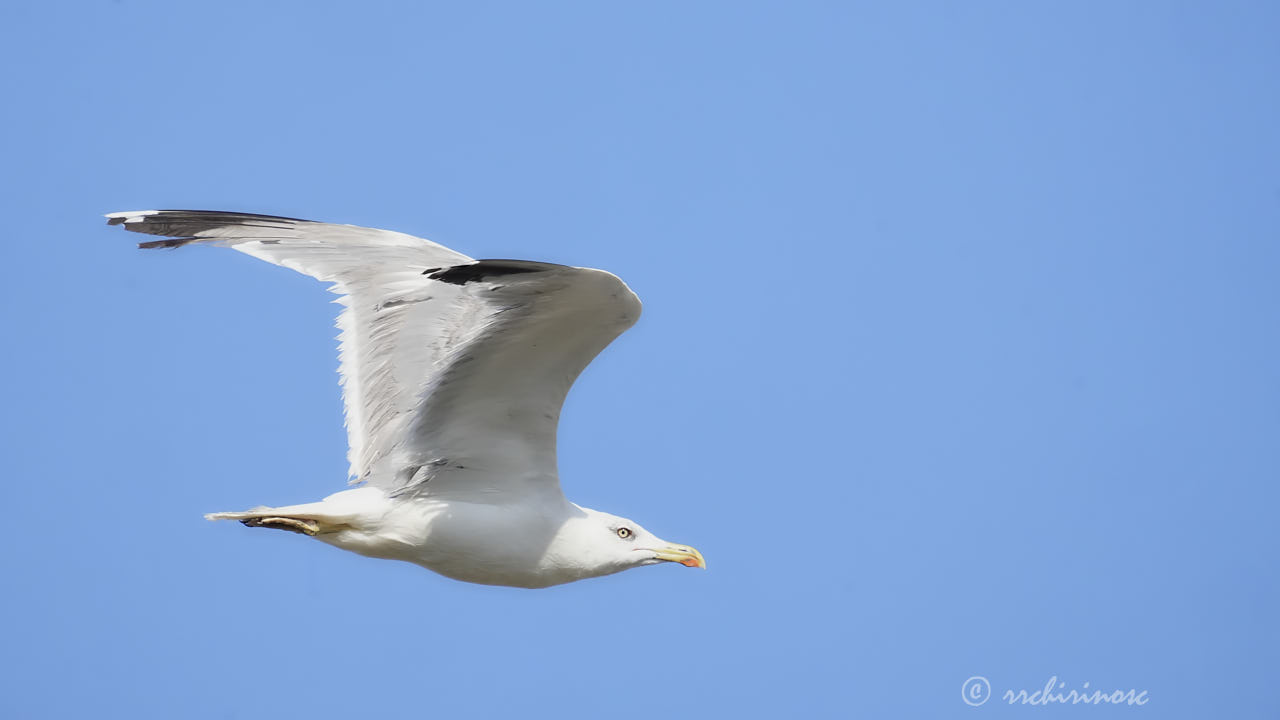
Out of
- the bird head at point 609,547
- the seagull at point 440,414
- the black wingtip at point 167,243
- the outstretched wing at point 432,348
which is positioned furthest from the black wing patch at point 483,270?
the black wingtip at point 167,243

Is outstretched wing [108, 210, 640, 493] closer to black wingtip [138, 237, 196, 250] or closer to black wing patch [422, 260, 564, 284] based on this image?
black wingtip [138, 237, 196, 250]

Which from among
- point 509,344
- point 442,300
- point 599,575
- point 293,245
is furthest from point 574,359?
point 293,245

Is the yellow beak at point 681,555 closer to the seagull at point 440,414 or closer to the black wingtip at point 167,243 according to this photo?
the seagull at point 440,414

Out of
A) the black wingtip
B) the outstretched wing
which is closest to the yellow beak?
the outstretched wing

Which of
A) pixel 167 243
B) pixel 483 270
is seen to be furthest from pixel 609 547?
pixel 167 243

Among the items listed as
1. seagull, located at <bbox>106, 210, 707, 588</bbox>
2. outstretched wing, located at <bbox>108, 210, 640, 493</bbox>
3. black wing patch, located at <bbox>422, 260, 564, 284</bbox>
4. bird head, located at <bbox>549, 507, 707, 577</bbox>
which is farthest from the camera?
bird head, located at <bbox>549, 507, 707, 577</bbox>

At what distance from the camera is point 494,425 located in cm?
671

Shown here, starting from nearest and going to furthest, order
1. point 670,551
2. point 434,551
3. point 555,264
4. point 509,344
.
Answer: point 555,264 < point 509,344 < point 434,551 < point 670,551

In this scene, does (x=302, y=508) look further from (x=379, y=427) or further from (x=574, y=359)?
(x=574, y=359)

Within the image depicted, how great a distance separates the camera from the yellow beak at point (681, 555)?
705 centimetres

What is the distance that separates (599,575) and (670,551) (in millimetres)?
401

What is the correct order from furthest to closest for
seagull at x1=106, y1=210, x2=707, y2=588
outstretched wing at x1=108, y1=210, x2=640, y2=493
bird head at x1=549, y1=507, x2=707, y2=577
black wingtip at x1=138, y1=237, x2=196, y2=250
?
black wingtip at x1=138, y1=237, x2=196, y2=250, bird head at x1=549, y1=507, x2=707, y2=577, seagull at x1=106, y1=210, x2=707, y2=588, outstretched wing at x1=108, y1=210, x2=640, y2=493

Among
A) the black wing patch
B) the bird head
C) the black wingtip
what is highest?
the black wingtip

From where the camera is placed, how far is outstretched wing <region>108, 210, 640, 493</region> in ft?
19.9
